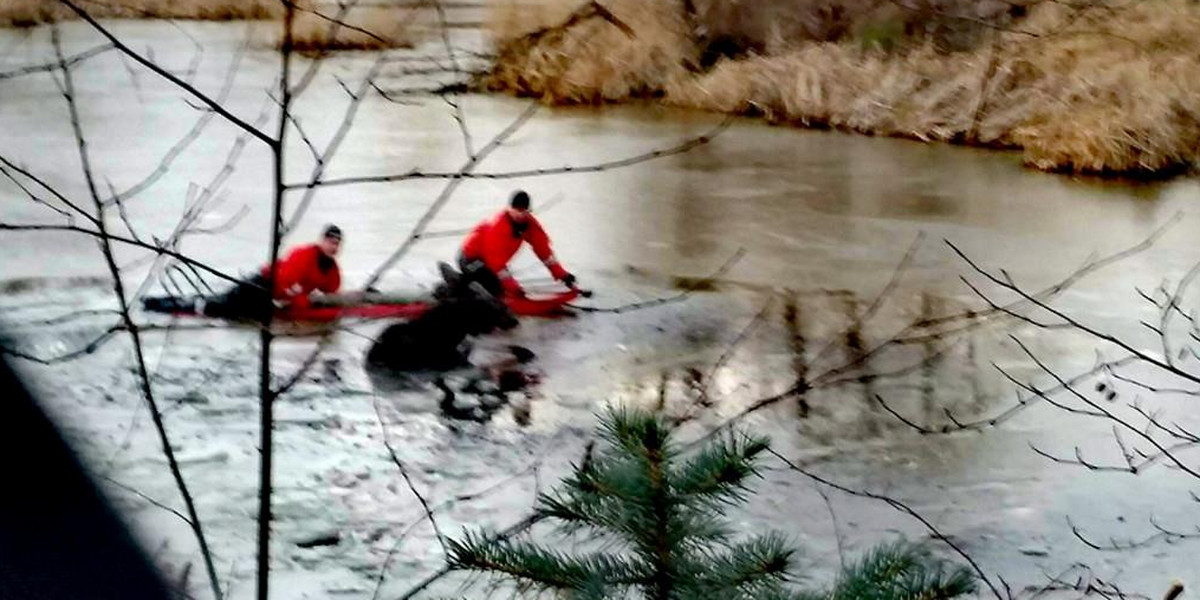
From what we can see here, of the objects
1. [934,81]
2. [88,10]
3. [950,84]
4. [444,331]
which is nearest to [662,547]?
[88,10]

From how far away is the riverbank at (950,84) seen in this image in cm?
1202

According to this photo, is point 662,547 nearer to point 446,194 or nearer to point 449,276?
point 446,194

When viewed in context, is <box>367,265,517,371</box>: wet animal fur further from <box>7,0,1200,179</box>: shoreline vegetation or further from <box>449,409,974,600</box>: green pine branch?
<box>449,409,974,600</box>: green pine branch

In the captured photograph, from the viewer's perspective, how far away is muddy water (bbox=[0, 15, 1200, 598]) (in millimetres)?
4301

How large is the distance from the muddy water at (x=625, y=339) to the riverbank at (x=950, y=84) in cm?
52

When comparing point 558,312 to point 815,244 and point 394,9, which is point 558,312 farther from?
point 394,9

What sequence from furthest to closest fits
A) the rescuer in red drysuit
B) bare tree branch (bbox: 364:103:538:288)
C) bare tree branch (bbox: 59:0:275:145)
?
the rescuer in red drysuit, bare tree branch (bbox: 364:103:538:288), bare tree branch (bbox: 59:0:275:145)

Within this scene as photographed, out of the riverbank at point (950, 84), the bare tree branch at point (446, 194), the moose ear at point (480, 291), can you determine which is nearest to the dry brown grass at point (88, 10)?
the bare tree branch at point (446, 194)

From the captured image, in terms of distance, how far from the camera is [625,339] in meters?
6.95

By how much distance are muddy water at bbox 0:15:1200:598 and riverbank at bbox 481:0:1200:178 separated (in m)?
0.52

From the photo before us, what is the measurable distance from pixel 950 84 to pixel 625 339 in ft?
25.9

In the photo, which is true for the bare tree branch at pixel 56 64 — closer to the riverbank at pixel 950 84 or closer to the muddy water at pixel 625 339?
the muddy water at pixel 625 339

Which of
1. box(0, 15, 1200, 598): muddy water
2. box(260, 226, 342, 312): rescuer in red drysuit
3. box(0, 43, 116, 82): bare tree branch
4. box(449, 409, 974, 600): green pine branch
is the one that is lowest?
box(0, 15, 1200, 598): muddy water

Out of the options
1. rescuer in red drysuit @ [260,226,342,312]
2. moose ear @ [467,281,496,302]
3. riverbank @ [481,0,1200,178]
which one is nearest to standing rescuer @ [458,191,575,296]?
moose ear @ [467,281,496,302]
